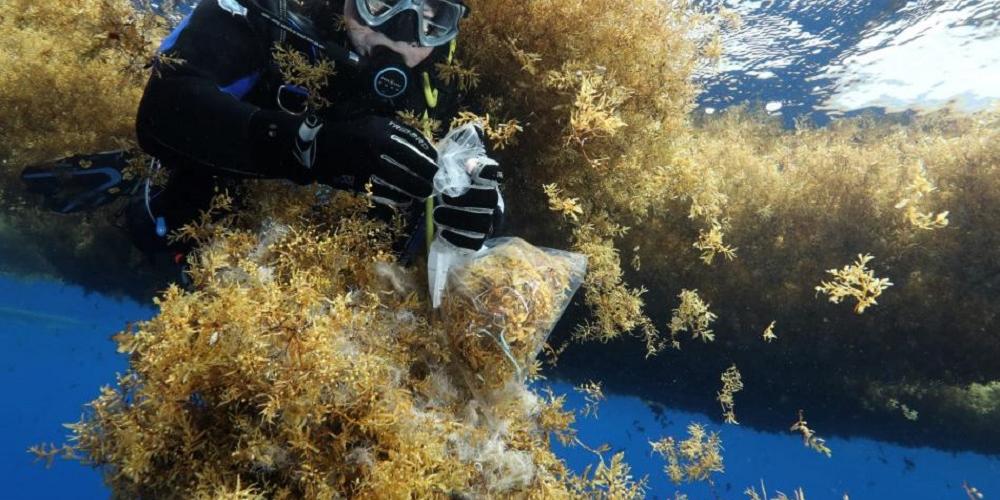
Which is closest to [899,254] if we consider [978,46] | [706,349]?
[706,349]

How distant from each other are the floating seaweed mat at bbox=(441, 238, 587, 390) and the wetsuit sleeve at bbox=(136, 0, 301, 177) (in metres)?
1.17

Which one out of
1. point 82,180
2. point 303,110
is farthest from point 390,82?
point 82,180

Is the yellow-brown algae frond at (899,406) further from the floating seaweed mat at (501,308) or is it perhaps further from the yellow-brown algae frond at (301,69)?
the yellow-brown algae frond at (301,69)

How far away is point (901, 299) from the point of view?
19.7 ft

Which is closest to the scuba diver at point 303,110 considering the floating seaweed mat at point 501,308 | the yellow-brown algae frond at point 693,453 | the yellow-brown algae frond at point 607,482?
the floating seaweed mat at point 501,308

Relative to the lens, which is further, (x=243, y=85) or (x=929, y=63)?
(x=929, y=63)

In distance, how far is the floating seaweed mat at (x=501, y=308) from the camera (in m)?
2.73

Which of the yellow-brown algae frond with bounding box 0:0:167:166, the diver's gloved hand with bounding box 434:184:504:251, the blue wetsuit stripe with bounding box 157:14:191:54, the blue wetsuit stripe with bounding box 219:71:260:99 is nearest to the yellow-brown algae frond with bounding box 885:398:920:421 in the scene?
the diver's gloved hand with bounding box 434:184:504:251

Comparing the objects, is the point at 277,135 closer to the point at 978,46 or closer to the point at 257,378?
the point at 257,378

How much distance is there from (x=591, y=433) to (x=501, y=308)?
40432 mm

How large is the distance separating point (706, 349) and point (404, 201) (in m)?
6.95

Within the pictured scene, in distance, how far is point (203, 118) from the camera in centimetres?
247

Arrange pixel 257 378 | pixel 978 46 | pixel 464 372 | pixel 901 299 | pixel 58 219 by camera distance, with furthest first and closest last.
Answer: pixel 978 46 → pixel 58 219 → pixel 901 299 → pixel 464 372 → pixel 257 378

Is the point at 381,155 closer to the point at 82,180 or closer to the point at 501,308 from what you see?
the point at 501,308
